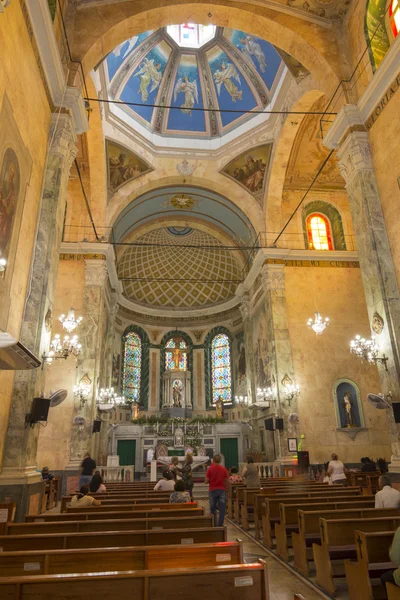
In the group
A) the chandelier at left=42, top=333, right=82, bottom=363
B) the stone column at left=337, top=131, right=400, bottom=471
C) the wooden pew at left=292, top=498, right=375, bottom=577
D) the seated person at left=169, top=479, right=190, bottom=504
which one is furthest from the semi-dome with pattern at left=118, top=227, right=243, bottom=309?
the wooden pew at left=292, top=498, right=375, bottom=577

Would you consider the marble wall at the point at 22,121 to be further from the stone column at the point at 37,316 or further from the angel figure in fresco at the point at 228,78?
the angel figure in fresco at the point at 228,78

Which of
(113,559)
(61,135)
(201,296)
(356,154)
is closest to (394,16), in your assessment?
(356,154)

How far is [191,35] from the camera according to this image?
18172 millimetres

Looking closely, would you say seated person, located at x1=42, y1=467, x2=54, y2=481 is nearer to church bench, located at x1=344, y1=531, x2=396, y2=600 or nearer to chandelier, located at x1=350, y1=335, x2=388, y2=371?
chandelier, located at x1=350, y1=335, x2=388, y2=371

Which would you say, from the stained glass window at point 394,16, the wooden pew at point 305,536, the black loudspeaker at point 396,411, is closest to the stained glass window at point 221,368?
the black loudspeaker at point 396,411

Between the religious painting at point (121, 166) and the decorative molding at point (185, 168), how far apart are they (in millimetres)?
1301

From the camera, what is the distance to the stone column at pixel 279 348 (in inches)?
570

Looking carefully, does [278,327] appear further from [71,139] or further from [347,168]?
[71,139]

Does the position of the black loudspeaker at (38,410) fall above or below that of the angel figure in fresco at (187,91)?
below

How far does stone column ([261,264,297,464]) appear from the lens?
570 inches

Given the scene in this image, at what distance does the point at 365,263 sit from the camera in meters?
9.41

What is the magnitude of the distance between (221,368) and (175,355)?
297cm

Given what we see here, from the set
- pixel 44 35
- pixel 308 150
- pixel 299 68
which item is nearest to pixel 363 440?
pixel 308 150

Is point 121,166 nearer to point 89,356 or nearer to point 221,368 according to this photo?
point 89,356
